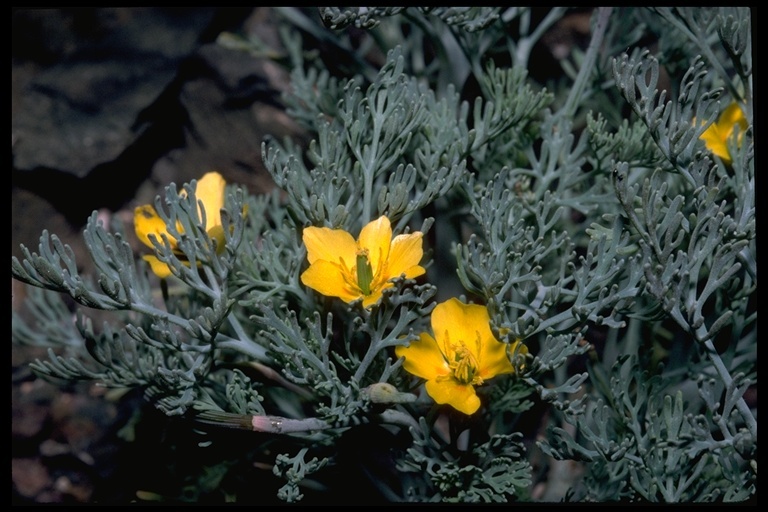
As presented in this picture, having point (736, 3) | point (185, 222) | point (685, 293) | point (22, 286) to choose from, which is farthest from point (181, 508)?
point (736, 3)

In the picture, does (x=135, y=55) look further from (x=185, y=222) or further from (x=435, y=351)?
(x=435, y=351)

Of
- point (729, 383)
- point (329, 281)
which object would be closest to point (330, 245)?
point (329, 281)

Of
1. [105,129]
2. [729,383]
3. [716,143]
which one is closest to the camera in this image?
[729,383]

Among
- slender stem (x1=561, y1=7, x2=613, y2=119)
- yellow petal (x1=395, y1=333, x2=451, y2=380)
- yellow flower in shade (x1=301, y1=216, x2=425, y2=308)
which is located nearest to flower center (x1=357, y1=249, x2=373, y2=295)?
yellow flower in shade (x1=301, y1=216, x2=425, y2=308)

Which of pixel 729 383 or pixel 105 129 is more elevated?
pixel 105 129

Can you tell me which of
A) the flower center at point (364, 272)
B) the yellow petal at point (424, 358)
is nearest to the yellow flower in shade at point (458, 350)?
the yellow petal at point (424, 358)

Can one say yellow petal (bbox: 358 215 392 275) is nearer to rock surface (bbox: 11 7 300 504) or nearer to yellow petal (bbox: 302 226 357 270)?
yellow petal (bbox: 302 226 357 270)

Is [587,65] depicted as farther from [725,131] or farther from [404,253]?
[404,253]
